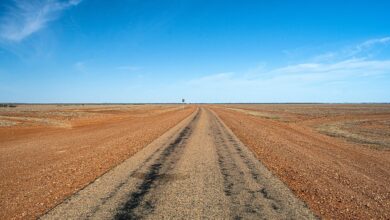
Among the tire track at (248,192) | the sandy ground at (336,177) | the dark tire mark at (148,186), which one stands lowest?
the sandy ground at (336,177)

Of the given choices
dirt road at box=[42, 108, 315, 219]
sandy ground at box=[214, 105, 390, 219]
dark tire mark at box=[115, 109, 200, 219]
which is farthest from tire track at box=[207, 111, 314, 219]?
dark tire mark at box=[115, 109, 200, 219]

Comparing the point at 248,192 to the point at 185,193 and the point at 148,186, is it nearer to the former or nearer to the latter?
the point at 185,193

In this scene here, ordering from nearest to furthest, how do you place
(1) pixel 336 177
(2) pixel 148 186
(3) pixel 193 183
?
1. (2) pixel 148 186
2. (3) pixel 193 183
3. (1) pixel 336 177

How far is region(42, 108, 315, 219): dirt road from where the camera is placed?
7.44 meters

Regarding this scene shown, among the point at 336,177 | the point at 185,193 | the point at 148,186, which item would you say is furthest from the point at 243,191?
the point at 336,177

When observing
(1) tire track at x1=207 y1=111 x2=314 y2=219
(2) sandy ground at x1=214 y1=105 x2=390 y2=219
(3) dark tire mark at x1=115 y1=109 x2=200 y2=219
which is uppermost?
(3) dark tire mark at x1=115 y1=109 x2=200 y2=219

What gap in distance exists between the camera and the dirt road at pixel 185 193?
7.44m

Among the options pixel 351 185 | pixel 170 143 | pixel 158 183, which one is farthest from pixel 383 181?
pixel 170 143

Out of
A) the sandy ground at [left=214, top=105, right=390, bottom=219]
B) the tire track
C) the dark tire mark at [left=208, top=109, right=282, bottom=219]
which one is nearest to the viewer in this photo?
the tire track

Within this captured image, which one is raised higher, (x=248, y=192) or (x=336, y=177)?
(x=248, y=192)

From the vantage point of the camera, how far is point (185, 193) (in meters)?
9.03

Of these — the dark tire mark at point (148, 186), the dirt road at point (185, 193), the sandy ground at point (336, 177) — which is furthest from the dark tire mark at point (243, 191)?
the dark tire mark at point (148, 186)

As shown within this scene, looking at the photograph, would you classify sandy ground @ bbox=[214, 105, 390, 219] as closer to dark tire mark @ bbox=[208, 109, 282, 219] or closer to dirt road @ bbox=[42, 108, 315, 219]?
dirt road @ bbox=[42, 108, 315, 219]

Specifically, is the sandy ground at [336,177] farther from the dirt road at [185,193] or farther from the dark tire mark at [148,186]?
the dark tire mark at [148,186]
